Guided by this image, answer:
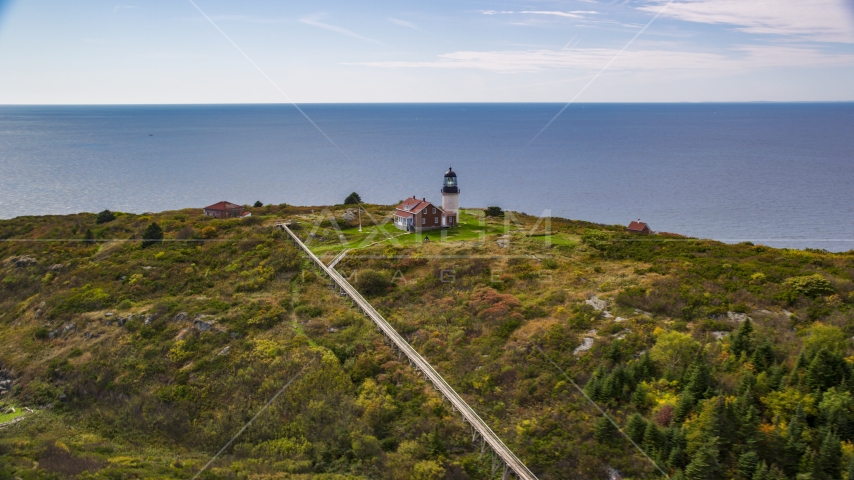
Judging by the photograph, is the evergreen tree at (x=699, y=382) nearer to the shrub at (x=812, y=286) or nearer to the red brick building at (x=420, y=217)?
the shrub at (x=812, y=286)

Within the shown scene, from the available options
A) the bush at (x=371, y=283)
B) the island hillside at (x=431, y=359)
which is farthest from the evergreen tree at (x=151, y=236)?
the bush at (x=371, y=283)

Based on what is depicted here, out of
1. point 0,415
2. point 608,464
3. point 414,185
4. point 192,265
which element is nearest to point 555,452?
point 608,464

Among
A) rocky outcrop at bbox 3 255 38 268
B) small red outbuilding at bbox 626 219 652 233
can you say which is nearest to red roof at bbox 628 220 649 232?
small red outbuilding at bbox 626 219 652 233

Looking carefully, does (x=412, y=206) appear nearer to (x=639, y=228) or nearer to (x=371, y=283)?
(x=371, y=283)

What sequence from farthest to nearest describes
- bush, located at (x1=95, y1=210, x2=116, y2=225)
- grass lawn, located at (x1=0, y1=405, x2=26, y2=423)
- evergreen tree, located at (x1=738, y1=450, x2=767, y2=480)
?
bush, located at (x1=95, y1=210, x2=116, y2=225) → grass lawn, located at (x1=0, y1=405, x2=26, y2=423) → evergreen tree, located at (x1=738, y1=450, x2=767, y2=480)

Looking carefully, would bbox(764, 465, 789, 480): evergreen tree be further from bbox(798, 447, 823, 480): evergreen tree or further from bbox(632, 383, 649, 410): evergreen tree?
bbox(632, 383, 649, 410): evergreen tree
